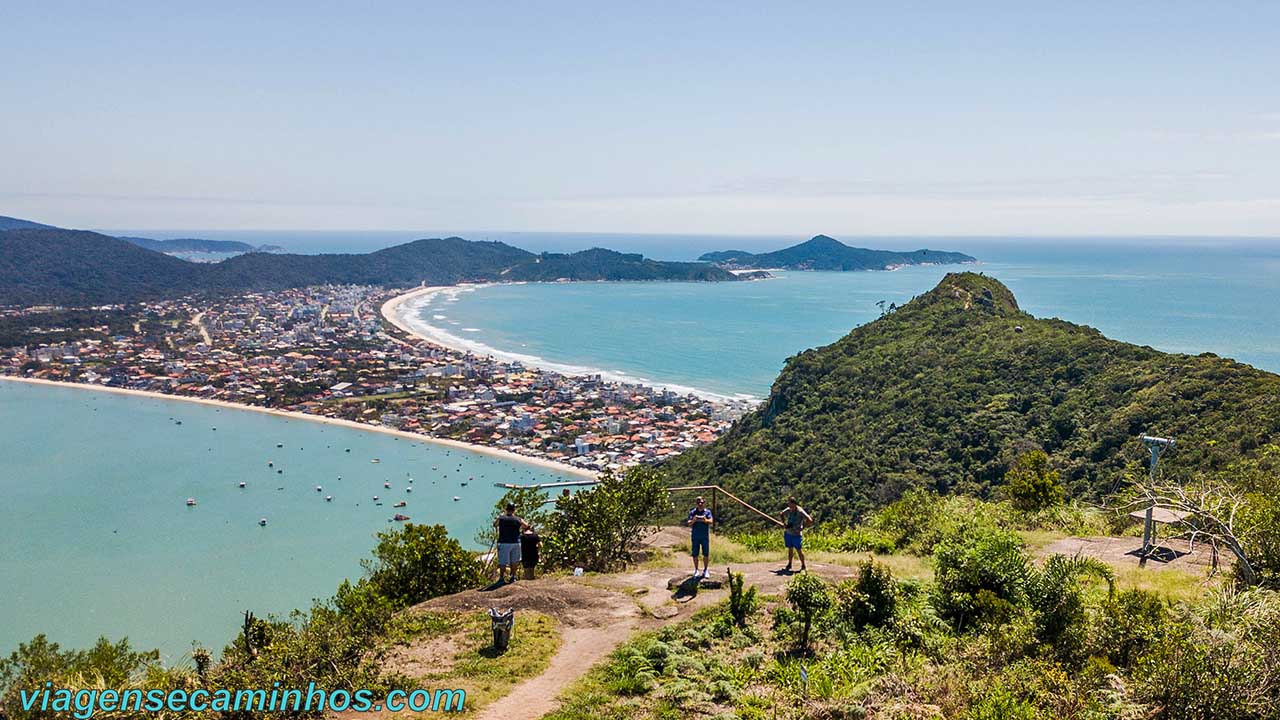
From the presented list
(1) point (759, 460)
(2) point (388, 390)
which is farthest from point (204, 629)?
(2) point (388, 390)

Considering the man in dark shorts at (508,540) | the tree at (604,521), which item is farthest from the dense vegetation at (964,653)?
the tree at (604,521)

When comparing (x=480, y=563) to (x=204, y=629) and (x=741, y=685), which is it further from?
(x=204, y=629)

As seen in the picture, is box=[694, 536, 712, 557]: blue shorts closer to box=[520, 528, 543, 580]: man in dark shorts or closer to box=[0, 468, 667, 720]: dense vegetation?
box=[0, 468, 667, 720]: dense vegetation

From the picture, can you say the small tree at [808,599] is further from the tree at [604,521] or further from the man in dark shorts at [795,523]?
the tree at [604,521]

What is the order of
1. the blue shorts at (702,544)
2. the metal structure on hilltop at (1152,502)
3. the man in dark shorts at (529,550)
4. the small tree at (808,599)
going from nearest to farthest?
1. the small tree at (808,599)
2. the metal structure on hilltop at (1152,502)
3. the blue shorts at (702,544)
4. the man in dark shorts at (529,550)

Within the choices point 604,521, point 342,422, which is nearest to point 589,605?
point 604,521

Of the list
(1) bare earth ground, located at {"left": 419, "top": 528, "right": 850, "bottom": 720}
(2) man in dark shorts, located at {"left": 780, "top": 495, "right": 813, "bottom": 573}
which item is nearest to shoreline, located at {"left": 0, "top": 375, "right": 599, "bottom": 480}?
(1) bare earth ground, located at {"left": 419, "top": 528, "right": 850, "bottom": 720}
